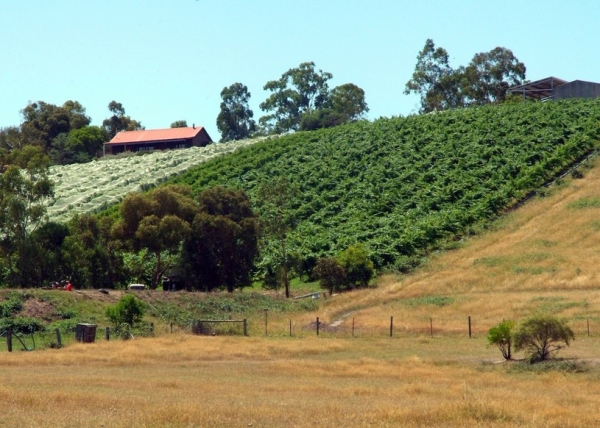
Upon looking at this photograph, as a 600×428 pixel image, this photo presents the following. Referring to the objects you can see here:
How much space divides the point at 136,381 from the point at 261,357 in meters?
10.1

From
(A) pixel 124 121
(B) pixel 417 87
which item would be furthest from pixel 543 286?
(A) pixel 124 121

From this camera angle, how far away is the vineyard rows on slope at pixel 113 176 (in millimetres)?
103000

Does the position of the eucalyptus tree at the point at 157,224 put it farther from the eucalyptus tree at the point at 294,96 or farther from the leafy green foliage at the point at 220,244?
the eucalyptus tree at the point at 294,96

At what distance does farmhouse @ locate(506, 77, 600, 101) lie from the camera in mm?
121375

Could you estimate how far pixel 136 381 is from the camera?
27.8 m

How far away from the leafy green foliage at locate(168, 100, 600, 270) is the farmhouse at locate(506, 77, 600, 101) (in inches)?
231

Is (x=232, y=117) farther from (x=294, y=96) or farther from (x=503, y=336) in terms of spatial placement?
(x=503, y=336)

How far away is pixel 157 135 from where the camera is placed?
148 metres

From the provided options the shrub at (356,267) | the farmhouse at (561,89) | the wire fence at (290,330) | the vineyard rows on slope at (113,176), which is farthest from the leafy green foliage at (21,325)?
the farmhouse at (561,89)

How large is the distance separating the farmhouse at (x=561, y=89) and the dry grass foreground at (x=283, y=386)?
84.2 m

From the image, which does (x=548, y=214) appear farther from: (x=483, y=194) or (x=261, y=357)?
(x=261, y=357)

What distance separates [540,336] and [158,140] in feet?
384

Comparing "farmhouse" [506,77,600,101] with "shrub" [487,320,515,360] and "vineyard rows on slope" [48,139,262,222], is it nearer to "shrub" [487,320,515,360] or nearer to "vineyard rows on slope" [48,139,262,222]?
"vineyard rows on slope" [48,139,262,222]

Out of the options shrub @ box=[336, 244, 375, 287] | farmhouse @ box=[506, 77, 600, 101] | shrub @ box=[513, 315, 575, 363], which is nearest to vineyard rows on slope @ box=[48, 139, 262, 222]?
shrub @ box=[336, 244, 375, 287]
